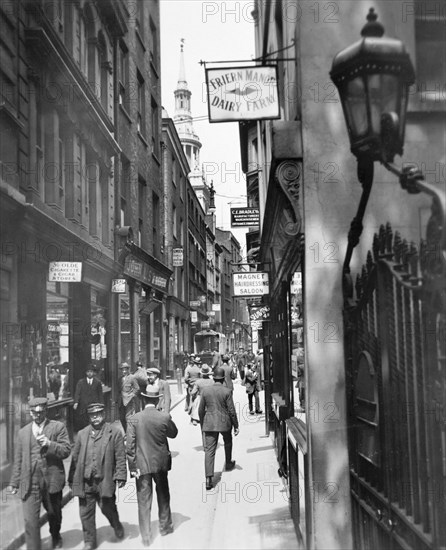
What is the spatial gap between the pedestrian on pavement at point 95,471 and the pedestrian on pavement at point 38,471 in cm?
21

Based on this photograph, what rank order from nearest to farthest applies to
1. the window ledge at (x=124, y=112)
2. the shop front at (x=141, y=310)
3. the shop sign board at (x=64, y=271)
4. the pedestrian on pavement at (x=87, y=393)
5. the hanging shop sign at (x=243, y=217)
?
the shop sign board at (x=64, y=271)
the pedestrian on pavement at (x=87, y=393)
the hanging shop sign at (x=243, y=217)
the window ledge at (x=124, y=112)
the shop front at (x=141, y=310)

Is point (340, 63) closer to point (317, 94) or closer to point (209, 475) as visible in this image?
point (317, 94)

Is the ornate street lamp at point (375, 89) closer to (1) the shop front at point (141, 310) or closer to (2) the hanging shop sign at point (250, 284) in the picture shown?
(2) the hanging shop sign at point (250, 284)

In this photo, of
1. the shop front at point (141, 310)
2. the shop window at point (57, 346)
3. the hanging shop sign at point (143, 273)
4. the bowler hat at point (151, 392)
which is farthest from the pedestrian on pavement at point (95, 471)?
the hanging shop sign at point (143, 273)

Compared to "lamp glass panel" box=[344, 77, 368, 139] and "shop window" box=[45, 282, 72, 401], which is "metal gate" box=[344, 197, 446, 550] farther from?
"shop window" box=[45, 282, 72, 401]

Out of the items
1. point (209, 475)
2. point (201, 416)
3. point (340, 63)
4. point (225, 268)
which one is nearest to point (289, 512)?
point (209, 475)

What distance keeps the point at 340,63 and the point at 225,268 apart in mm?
84038

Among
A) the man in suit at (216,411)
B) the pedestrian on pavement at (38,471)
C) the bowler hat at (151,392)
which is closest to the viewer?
the pedestrian on pavement at (38,471)

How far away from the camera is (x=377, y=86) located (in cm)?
411

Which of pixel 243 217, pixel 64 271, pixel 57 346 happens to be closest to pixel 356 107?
pixel 64 271

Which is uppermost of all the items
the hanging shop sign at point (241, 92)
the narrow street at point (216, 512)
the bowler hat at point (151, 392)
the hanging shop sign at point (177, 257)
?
the hanging shop sign at point (177, 257)

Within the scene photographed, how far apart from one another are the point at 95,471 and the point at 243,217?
1280cm

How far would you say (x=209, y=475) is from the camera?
10.6 m

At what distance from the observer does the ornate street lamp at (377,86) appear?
402 cm
